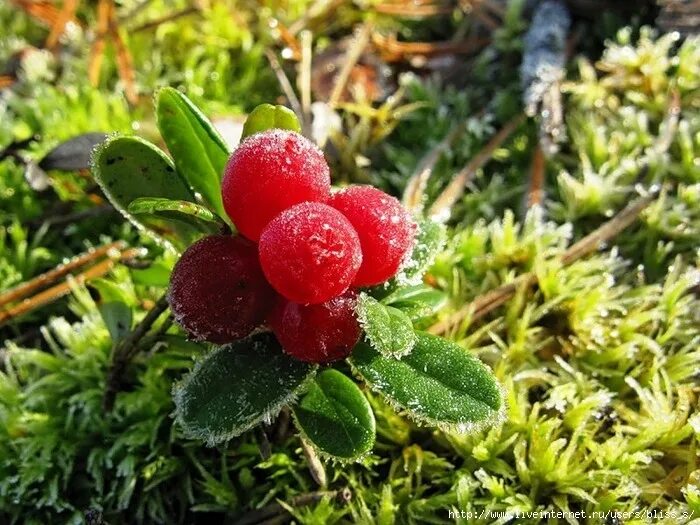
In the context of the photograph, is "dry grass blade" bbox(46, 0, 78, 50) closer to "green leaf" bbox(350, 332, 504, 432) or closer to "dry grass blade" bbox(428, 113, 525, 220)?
"dry grass blade" bbox(428, 113, 525, 220)

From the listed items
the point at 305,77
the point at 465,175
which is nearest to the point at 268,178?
the point at 465,175

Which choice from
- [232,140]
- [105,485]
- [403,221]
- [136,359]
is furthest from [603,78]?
[105,485]

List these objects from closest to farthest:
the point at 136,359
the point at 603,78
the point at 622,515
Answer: the point at 622,515
the point at 136,359
the point at 603,78

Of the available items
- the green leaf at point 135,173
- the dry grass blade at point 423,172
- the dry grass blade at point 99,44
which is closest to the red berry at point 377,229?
the green leaf at point 135,173

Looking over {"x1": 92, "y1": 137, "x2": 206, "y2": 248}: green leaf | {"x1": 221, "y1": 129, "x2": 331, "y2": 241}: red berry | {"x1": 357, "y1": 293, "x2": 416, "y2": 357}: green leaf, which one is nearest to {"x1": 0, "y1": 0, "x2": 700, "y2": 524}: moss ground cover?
{"x1": 357, "y1": 293, "x2": 416, "y2": 357}: green leaf

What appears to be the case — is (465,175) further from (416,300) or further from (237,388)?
(237,388)

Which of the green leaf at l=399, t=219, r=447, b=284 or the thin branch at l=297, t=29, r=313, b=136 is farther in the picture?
the thin branch at l=297, t=29, r=313, b=136

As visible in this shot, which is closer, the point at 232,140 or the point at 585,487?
the point at 585,487

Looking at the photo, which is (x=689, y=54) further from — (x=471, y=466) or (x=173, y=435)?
(x=173, y=435)
